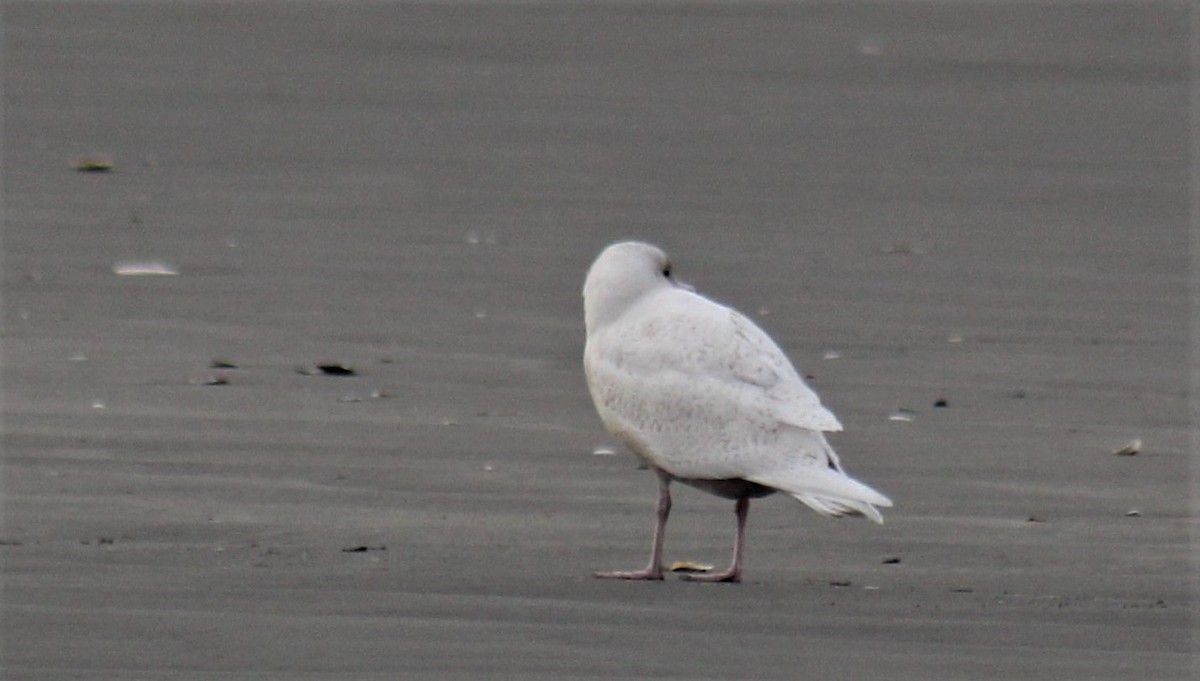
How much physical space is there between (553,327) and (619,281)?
12.0 feet

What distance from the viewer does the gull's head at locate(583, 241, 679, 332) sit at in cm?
823

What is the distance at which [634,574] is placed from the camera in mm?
7453

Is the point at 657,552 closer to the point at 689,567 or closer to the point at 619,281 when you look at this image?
the point at 689,567

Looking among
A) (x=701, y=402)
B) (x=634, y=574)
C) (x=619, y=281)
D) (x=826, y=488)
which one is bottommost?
(x=634, y=574)

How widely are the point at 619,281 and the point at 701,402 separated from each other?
2.01 feet

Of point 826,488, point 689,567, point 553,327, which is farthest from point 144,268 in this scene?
point 826,488

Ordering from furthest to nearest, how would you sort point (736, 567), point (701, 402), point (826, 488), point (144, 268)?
point (144, 268) < point (701, 402) < point (736, 567) < point (826, 488)

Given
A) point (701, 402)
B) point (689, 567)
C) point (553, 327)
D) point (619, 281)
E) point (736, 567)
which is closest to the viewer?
point (736, 567)

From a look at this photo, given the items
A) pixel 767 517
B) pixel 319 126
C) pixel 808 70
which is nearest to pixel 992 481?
pixel 767 517

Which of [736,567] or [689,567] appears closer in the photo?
[736,567]

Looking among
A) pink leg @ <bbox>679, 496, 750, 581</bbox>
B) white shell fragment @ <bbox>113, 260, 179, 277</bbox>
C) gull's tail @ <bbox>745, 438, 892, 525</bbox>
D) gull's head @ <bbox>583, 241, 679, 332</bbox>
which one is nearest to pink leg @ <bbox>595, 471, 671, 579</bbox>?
pink leg @ <bbox>679, 496, 750, 581</bbox>

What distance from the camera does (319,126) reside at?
17234 mm

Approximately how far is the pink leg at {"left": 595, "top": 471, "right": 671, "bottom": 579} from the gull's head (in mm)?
579

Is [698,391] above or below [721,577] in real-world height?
above
